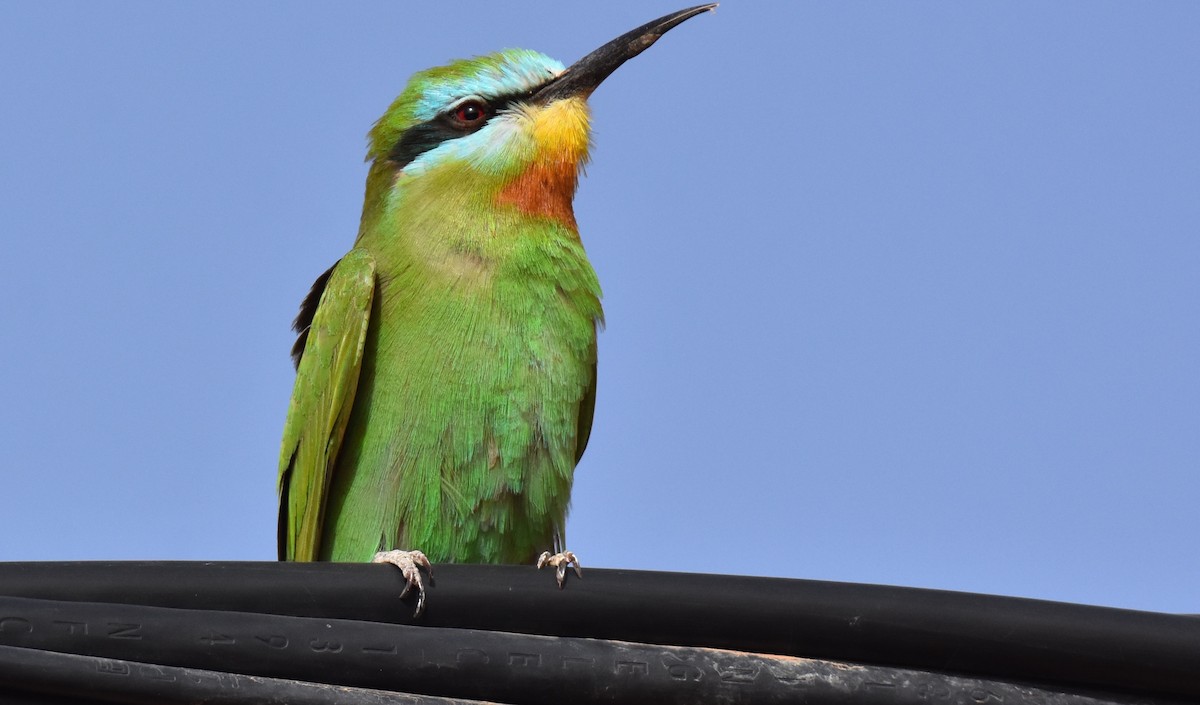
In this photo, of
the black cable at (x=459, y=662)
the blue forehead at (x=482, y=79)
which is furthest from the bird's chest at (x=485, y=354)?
the black cable at (x=459, y=662)

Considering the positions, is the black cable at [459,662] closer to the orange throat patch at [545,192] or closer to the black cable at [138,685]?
the black cable at [138,685]

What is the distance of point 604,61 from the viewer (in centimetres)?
551

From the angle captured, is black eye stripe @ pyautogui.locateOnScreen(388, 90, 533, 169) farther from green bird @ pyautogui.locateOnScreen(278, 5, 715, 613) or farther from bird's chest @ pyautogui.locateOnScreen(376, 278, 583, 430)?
bird's chest @ pyautogui.locateOnScreen(376, 278, 583, 430)

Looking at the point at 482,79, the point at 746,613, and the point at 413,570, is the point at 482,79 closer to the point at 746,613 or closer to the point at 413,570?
the point at 413,570

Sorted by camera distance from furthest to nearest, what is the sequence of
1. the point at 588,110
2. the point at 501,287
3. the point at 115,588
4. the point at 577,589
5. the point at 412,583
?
1. the point at 588,110
2. the point at 501,287
3. the point at 412,583
4. the point at 577,589
5. the point at 115,588

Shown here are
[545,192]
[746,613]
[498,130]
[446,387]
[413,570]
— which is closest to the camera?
[746,613]

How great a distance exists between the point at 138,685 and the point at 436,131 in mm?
3787

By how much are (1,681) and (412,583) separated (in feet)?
2.39

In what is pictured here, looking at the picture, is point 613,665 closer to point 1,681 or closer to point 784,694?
point 784,694

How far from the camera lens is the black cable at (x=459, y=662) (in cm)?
187

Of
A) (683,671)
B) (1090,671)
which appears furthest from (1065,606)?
(683,671)

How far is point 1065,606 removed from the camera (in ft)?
6.89

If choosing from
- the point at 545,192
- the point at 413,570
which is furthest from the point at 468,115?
the point at 413,570

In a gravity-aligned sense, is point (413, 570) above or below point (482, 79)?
below
